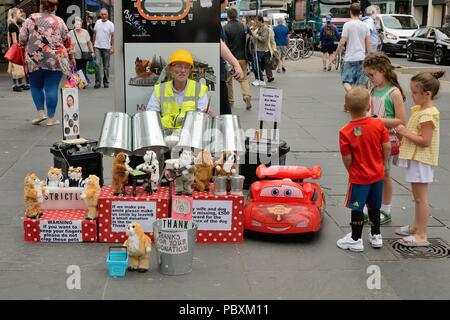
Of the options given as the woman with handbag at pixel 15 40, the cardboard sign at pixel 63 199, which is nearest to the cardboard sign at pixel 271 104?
the cardboard sign at pixel 63 199

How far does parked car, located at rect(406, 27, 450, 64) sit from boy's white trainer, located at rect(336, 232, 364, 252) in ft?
66.1

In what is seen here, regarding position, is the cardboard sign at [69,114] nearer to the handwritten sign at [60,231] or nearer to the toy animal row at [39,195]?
the toy animal row at [39,195]

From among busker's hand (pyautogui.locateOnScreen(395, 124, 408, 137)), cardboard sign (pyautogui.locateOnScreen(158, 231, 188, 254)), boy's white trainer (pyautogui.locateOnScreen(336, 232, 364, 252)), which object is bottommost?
boy's white trainer (pyautogui.locateOnScreen(336, 232, 364, 252))

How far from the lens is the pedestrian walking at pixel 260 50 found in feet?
54.3

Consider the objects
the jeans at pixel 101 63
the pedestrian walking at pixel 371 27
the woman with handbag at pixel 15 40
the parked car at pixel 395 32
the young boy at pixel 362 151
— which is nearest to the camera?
the young boy at pixel 362 151

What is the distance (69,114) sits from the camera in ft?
21.7

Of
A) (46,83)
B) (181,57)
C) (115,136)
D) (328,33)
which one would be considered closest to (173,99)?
(181,57)

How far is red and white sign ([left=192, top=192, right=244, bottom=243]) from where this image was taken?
4.89 m

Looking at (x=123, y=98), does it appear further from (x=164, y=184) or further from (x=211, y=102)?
(x=164, y=184)

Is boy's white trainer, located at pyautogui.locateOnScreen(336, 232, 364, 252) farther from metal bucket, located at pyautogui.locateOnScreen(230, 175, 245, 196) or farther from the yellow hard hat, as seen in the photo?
the yellow hard hat

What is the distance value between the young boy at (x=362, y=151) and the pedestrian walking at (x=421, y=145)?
0.93ft

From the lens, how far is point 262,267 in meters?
4.49

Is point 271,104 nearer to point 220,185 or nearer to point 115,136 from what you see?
point 115,136

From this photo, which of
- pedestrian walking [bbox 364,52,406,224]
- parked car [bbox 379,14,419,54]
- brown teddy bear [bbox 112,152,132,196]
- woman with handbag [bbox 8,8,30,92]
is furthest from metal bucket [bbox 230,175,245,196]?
parked car [bbox 379,14,419,54]
